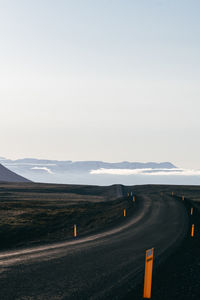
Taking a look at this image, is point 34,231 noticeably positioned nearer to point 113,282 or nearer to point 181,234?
point 181,234

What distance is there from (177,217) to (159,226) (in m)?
6.76

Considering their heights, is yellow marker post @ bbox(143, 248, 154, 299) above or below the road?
above

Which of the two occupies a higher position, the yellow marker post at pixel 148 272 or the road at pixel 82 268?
the yellow marker post at pixel 148 272

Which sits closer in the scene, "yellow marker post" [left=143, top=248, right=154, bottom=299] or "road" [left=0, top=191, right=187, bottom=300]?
"yellow marker post" [left=143, top=248, right=154, bottom=299]

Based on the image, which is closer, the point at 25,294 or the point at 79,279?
the point at 25,294

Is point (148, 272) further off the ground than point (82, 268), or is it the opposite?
point (148, 272)

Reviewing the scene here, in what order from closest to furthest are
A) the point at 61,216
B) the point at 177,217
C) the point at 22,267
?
the point at 22,267
the point at 177,217
the point at 61,216

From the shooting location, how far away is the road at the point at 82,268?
1027cm

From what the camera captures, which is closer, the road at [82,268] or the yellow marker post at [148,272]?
the yellow marker post at [148,272]

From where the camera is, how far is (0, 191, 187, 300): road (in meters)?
10.3

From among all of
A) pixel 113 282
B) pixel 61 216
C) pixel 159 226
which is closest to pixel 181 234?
pixel 159 226

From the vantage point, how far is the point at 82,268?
518 inches

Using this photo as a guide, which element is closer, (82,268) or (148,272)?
(148,272)

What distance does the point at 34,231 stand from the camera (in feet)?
99.5
